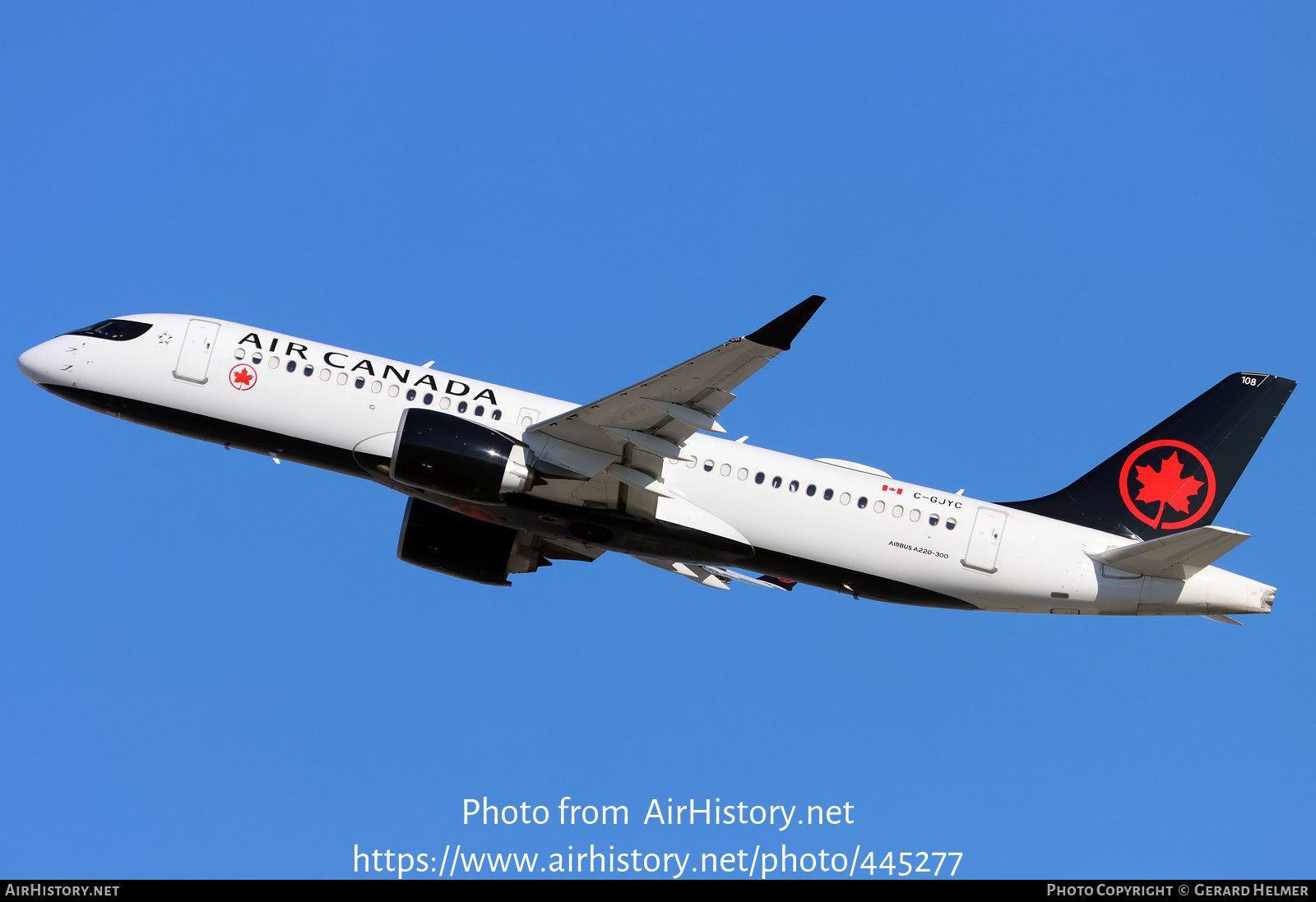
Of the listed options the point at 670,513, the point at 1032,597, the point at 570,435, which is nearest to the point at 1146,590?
the point at 1032,597

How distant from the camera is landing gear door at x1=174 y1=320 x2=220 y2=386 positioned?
3594 cm

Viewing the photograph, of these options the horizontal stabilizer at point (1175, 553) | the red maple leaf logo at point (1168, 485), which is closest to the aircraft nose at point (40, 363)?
the horizontal stabilizer at point (1175, 553)

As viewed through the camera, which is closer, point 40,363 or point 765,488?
point 765,488

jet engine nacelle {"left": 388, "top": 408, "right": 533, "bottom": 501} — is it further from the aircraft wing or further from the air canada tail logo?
the air canada tail logo

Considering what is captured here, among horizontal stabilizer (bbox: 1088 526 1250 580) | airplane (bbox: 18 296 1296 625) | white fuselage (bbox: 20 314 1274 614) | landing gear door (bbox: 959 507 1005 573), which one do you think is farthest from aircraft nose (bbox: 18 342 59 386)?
horizontal stabilizer (bbox: 1088 526 1250 580)

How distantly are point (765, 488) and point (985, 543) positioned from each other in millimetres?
5577

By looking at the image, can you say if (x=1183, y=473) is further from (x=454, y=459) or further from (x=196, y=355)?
(x=196, y=355)

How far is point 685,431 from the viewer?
3312 cm

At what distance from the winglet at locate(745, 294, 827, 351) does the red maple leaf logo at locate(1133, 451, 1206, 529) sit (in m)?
12.7

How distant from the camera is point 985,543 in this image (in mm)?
35312

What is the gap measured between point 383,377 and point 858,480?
1205 centimetres

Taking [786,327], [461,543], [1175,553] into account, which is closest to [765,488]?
[786,327]

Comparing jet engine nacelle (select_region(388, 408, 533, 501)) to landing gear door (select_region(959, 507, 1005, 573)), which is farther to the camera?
landing gear door (select_region(959, 507, 1005, 573))
